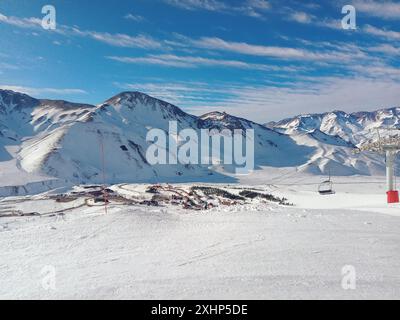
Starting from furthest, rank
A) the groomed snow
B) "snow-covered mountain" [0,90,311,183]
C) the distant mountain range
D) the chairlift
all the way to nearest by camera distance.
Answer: the distant mountain range
"snow-covered mountain" [0,90,311,183]
the chairlift
the groomed snow

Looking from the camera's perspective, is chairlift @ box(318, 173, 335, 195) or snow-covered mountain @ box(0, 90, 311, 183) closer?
chairlift @ box(318, 173, 335, 195)

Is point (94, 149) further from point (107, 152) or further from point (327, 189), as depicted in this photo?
point (327, 189)

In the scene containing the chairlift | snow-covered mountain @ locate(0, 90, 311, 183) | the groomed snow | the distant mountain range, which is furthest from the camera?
the distant mountain range

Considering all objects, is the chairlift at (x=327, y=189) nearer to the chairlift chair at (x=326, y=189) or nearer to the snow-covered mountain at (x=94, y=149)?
the chairlift chair at (x=326, y=189)

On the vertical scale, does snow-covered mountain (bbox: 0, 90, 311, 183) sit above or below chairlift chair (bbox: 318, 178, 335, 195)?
above

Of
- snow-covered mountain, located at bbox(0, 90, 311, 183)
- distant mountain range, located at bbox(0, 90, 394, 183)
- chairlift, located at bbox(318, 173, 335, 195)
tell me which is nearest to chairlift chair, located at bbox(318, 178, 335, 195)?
chairlift, located at bbox(318, 173, 335, 195)

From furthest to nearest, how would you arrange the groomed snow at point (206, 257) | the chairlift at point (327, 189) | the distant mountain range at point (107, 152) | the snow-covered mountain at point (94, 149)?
the distant mountain range at point (107, 152)
the snow-covered mountain at point (94, 149)
the chairlift at point (327, 189)
the groomed snow at point (206, 257)

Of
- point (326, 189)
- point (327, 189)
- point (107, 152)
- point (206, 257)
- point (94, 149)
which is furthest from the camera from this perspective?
point (107, 152)

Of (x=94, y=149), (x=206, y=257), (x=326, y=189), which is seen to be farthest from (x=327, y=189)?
(x=94, y=149)

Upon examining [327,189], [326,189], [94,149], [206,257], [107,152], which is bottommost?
[326,189]

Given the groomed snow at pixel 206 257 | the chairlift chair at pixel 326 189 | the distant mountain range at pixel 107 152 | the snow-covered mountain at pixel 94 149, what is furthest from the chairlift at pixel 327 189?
the groomed snow at pixel 206 257

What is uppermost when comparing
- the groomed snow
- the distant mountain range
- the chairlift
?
the distant mountain range

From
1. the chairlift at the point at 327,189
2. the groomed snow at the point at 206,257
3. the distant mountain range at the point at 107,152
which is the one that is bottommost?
the chairlift at the point at 327,189

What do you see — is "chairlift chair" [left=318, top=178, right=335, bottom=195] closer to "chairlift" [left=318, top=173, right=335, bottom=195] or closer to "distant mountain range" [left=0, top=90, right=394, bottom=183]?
"chairlift" [left=318, top=173, right=335, bottom=195]
